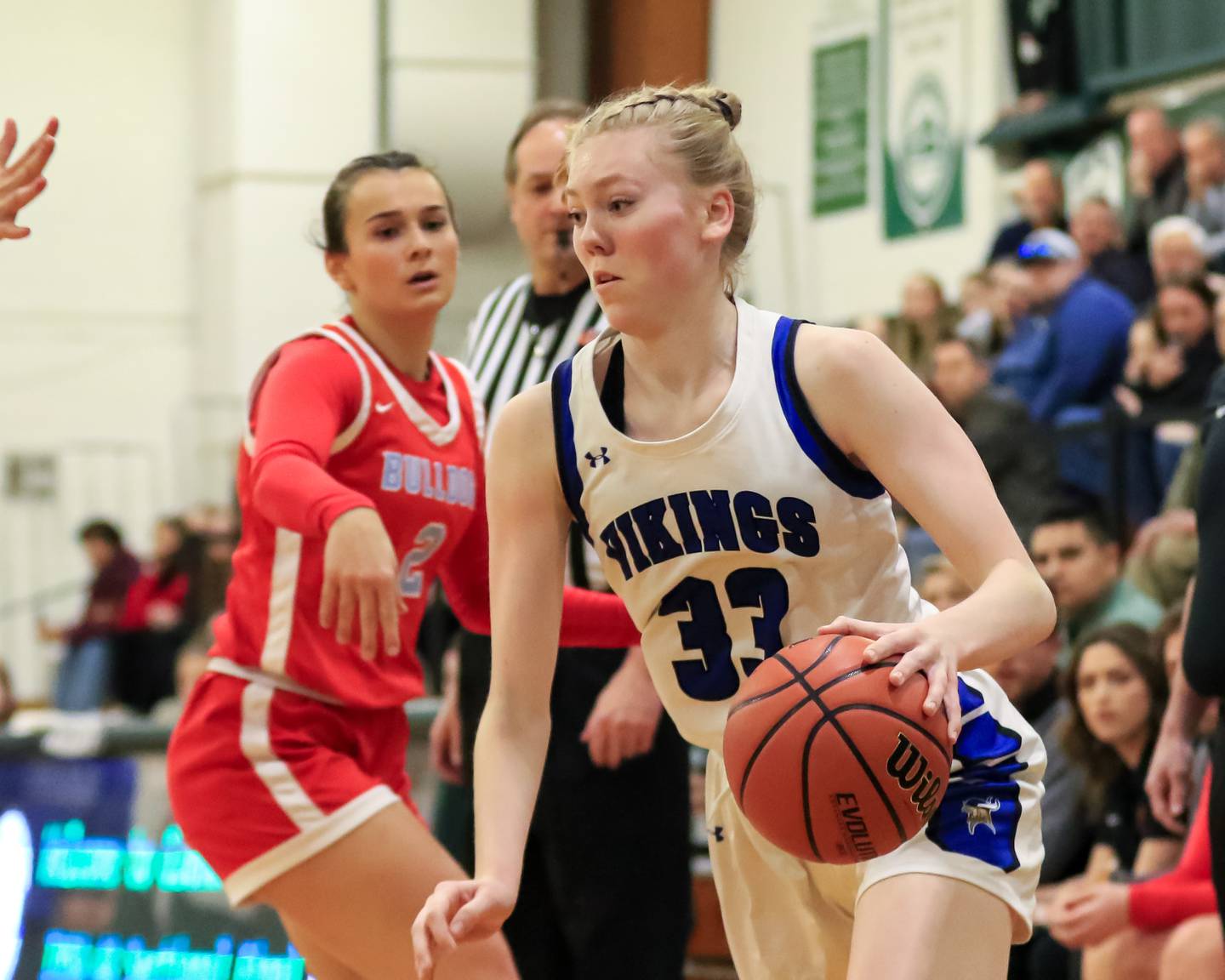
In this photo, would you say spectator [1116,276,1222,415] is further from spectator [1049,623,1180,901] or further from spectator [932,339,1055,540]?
spectator [1049,623,1180,901]

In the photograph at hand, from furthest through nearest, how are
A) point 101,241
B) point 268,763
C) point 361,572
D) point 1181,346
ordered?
point 101,241, point 1181,346, point 268,763, point 361,572

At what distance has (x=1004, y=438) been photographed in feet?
25.8

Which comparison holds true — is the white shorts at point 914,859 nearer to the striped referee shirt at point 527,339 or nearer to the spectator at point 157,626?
the striped referee shirt at point 527,339

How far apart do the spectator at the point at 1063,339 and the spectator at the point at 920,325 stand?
62 centimetres

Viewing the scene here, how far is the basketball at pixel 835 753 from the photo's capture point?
8.22 feet

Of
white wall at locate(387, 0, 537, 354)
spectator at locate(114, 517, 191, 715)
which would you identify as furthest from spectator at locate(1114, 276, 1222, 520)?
white wall at locate(387, 0, 537, 354)

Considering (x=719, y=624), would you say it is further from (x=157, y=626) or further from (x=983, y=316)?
(x=157, y=626)

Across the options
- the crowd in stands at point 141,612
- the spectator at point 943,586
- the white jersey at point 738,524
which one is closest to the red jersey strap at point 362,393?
the white jersey at point 738,524

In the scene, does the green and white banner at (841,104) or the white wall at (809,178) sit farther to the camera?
the green and white banner at (841,104)

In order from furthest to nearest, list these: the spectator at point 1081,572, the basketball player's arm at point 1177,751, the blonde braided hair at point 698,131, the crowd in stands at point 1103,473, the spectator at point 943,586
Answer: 1. the spectator at point 1081,572
2. the spectator at point 943,586
3. the crowd in stands at point 1103,473
4. the basketball player's arm at point 1177,751
5. the blonde braided hair at point 698,131

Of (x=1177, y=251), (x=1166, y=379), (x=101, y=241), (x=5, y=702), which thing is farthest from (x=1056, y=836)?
(x=101, y=241)

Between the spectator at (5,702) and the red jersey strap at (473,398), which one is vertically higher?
the red jersey strap at (473,398)

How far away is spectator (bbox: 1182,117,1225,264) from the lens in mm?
9867

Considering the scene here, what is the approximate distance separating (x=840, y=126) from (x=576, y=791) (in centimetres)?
1129
